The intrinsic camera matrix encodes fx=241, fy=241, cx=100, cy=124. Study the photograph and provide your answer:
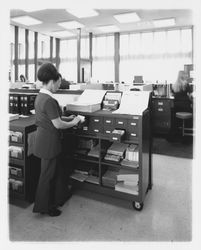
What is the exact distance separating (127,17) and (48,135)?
5964 millimetres

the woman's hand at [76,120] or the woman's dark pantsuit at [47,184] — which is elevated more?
the woman's hand at [76,120]

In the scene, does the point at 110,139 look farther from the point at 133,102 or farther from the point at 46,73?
the point at 46,73

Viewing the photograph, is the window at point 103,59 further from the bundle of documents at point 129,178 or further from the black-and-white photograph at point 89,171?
the bundle of documents at point 129,178

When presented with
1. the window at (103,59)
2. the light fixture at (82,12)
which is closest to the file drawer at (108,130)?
the light fixture at (82,12)

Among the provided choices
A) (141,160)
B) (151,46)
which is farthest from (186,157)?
(151,46)

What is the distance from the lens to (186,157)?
4.02 m

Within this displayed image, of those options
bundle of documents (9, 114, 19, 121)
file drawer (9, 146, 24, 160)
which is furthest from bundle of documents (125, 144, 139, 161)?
bundle of documents (9, 114, 19, 121)

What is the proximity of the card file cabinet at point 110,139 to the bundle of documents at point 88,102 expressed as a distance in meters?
0.06

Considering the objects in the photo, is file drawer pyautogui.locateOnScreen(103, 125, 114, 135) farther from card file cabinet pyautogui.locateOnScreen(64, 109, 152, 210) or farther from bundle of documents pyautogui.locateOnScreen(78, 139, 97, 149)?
bundle of documents pyautogui.locateOnScreen(78, 139, 97, 149)

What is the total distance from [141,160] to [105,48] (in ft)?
27.8

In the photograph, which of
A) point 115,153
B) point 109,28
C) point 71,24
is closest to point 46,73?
point 115,153

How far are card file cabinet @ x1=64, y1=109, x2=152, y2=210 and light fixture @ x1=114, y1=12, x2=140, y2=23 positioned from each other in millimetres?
5075

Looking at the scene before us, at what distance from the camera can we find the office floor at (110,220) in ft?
6.47

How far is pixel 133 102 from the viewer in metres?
2.46
